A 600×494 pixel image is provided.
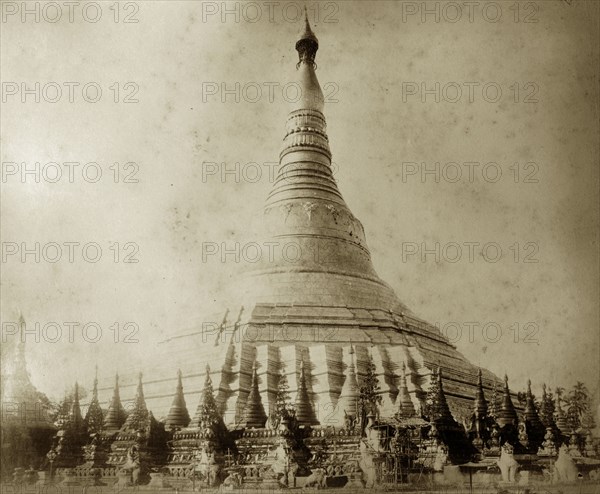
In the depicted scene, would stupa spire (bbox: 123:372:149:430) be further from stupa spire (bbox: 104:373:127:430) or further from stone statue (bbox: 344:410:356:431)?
Result: stone statue (bbox: 344:410:356:431)

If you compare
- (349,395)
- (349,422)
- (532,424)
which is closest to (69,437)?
(349,422)

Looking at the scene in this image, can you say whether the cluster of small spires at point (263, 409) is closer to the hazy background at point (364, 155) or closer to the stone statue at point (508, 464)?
the hazy background at point (364, 155)

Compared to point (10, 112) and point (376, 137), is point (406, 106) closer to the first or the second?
point (376, 137)

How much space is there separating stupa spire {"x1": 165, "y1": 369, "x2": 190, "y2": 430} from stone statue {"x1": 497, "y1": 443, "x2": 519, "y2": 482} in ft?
16.4

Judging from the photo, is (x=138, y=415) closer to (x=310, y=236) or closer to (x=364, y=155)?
(x=364, y=155)

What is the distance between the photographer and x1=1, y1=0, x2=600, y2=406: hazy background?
10.0m

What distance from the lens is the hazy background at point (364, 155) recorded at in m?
10.0

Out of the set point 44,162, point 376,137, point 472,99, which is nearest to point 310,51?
point 376,137

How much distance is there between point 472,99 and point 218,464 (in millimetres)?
6119

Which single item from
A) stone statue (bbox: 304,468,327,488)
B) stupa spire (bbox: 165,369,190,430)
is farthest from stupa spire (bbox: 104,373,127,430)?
stone statue (bbox: 304,468,327,488)

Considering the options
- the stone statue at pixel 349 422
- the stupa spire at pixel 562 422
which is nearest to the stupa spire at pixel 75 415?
the stone statue at pixel 349 422

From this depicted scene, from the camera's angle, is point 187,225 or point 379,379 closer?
point 187,225

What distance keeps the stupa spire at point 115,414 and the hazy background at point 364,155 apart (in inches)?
54.0

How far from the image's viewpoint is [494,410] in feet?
40.8
